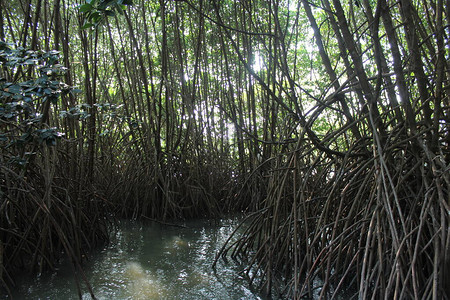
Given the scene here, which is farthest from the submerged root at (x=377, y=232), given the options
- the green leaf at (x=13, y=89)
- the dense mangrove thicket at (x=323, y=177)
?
the green leaf at (x=13, y=89)

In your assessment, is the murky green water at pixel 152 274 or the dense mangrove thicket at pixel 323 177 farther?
the murky green water at pixel 152 274

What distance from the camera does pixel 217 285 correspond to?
8.00ft

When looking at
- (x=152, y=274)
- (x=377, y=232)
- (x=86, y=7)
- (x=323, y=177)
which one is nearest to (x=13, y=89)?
(x=86, y=7)

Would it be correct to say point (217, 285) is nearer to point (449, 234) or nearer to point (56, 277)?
point (56, 277)

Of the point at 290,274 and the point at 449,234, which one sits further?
the point at 290,274

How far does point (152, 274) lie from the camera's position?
267cm

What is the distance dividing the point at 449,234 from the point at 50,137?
1.89 meters

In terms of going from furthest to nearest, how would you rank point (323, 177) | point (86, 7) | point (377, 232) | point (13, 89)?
1. point (323, 177)
2. point (13, 89)
3. point (377, 232)
4. point (86, 7)

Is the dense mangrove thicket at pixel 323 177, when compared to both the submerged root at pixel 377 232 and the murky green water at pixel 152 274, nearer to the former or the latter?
the submerged root at pixel 377 232

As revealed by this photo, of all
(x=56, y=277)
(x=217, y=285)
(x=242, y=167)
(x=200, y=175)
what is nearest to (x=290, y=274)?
(x=217, y=285)

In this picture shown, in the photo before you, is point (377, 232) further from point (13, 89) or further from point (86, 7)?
point (13, 89)

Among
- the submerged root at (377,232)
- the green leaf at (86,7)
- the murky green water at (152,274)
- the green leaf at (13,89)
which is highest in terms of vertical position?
the green leaf at (86,7)

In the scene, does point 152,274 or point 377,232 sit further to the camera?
point 152,274

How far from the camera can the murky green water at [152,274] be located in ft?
7.53
